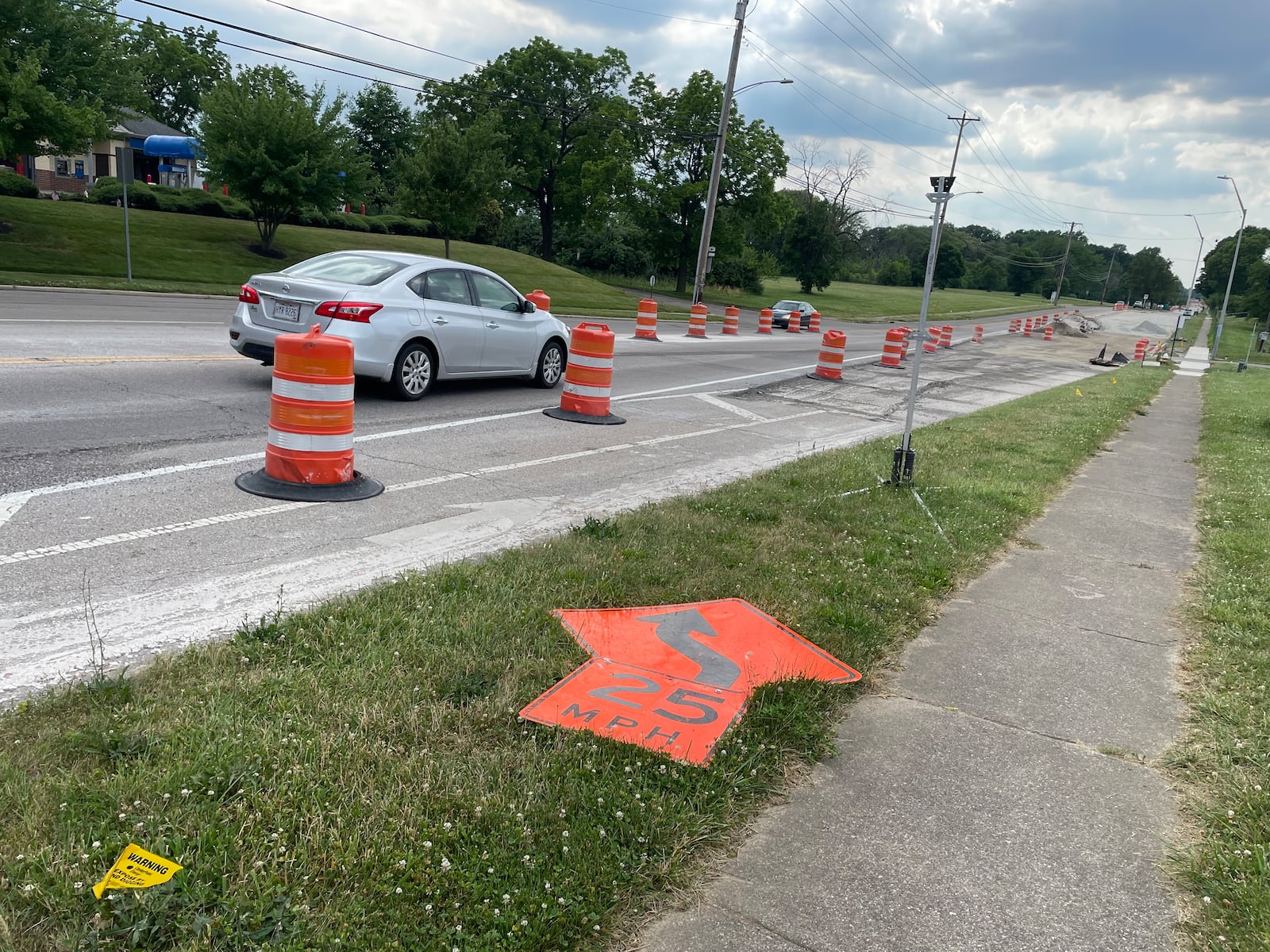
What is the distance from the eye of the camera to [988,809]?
3.33 meters

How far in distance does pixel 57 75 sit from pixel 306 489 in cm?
2611

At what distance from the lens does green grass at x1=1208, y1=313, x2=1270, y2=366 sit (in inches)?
2083

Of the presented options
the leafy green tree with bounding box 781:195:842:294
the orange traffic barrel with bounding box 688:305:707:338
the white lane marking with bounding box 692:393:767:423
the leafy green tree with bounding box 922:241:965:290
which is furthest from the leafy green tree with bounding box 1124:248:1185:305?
the white lane marking with bounding box 692:393:767:423

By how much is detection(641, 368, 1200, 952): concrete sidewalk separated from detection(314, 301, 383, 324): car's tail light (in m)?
Answer: 6.72

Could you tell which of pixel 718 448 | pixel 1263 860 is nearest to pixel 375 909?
pixel 1263 860

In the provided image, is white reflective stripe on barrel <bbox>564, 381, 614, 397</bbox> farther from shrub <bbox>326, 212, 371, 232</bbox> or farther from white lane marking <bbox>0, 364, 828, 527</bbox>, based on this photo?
shrub <bbox>326, 212, 371, 232</bbox>

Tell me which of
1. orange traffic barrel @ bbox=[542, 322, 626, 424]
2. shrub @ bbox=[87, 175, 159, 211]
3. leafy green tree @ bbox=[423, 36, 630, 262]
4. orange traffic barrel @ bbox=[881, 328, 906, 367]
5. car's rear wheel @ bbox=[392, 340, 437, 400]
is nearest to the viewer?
car's rear wheel @ bbox=[392, 340, 437, 400]

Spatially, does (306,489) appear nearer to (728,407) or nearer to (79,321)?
(728,407)

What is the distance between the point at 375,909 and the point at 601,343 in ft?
27.9

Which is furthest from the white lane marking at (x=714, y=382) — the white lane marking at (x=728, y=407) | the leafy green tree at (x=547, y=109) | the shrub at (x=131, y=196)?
the leafy green tree at (x=547, y=109)

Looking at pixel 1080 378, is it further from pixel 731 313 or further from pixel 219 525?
pixel 219 525

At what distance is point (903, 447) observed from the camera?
323 inches

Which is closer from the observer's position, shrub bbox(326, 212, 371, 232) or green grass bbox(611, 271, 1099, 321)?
shrub bbox(326, 212, 371, 232)

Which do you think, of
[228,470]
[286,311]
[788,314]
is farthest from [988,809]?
[788,314]
